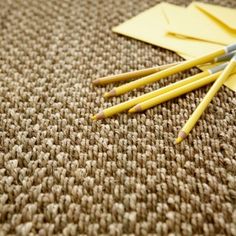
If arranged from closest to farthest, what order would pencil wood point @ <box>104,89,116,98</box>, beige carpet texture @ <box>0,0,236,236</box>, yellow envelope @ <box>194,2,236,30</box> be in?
beige carpet texture @ <box>0,0,236,236</box> < pencil wood point @ <box>104,89,116,98</box> < yellow envelope @ <box>194,2,236,30</box>

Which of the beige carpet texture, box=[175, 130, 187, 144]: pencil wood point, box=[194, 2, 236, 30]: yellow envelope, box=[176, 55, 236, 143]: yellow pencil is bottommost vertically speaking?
the beige carpet texture

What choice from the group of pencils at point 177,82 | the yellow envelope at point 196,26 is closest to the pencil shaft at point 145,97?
the group of pencils at point 177,82

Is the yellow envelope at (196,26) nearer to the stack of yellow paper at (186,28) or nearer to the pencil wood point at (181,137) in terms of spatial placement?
the stack of yellow paper at (186,28)

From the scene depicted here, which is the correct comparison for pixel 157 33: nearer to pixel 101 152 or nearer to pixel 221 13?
pixel 221 13

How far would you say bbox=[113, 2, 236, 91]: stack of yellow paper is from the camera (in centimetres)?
54

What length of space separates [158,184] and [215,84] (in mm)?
166

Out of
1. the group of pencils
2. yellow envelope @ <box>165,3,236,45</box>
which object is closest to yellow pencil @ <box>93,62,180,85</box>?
the group of pencils

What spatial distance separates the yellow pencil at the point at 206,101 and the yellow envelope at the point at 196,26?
82 millimetres

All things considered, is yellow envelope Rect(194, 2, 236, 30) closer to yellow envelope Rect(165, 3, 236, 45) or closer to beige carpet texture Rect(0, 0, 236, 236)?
yellow envelope Rect(165, 3, 236, 45)

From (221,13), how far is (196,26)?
5 centimetres

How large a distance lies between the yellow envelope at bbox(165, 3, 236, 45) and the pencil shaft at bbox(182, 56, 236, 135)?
0.08m

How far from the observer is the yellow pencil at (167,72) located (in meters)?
0.47

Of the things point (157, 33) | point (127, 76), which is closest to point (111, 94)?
point (127, 76)

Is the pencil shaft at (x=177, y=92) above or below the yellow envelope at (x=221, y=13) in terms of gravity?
below
